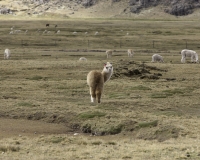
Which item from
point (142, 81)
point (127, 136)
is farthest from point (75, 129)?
point (142, 81)

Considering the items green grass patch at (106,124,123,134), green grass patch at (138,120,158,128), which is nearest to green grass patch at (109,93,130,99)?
green grass patch at (106,124,123,134)

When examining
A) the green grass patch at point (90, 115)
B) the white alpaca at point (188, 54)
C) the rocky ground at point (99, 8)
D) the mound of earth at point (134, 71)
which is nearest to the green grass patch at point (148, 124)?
the green grass patch at point (90, 115)

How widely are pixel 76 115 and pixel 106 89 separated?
22.5 ft

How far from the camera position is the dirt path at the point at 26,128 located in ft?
49.2

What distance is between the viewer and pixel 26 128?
15688 mm

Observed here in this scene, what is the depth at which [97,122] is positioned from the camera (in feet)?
51.5

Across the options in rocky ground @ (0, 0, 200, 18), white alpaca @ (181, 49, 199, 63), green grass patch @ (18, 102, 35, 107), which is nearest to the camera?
green grass patch @ (18, 102, 35, 107)

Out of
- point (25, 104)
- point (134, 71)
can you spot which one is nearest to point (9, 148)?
point (25, 104)

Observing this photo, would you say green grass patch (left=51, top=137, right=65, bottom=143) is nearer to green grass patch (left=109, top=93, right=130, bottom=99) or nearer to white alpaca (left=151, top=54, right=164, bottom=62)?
green grass patch (left=109, top=93, right=130, bottom=99)

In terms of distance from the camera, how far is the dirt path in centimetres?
1500

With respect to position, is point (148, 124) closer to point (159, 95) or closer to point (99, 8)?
point (159, 95)

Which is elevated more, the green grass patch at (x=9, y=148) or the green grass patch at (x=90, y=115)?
the green grass patch at (x=9, y=148)

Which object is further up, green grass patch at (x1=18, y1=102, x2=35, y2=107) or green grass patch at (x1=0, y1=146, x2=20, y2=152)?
green grass patch at (x1=0, y1=146, x2=20, y2=152)

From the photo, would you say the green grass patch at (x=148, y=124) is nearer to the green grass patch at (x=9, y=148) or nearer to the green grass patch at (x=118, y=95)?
the green grass patch at (x=9, y=148)
